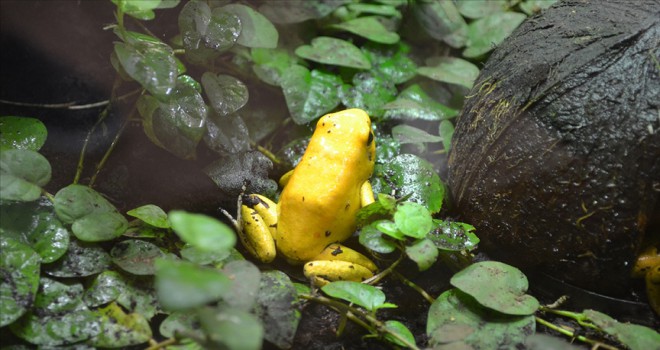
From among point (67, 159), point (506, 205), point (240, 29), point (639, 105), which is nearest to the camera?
point (639, 105)

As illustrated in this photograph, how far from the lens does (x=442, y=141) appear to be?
9.32ft

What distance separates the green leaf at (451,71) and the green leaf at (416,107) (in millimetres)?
104

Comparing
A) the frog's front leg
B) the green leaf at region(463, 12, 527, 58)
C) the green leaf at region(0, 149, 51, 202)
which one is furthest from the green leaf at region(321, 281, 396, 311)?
the green leaf at region(463, 12, 527, 58)

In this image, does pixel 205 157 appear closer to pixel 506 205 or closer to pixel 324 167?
pixel 324 167

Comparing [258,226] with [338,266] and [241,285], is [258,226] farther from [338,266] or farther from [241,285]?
[241,285]

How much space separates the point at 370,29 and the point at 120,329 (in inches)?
76.5

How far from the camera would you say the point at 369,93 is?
290 centimetres

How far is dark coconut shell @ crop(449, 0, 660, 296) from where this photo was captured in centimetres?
192

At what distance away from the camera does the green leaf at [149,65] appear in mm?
1989

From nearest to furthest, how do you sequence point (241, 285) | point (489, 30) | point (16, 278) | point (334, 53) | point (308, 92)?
point (241, 285)
point (16, 278)
point (308, 92)
point (334, 53)
point (489, 30)

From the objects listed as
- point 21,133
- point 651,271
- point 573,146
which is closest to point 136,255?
point 21,133

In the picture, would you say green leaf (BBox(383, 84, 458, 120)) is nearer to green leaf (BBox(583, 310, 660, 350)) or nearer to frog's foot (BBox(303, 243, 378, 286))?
frog's foot (BBox(303, 243, 378, 286))

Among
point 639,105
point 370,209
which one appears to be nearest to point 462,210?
point 370,209

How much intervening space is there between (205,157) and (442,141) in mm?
1118
